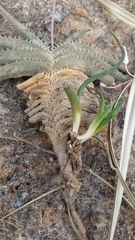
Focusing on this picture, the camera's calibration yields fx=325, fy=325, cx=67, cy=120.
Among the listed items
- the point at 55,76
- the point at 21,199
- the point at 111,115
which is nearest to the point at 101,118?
the point at 111,115

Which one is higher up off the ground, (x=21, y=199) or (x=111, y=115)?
(x=111, y=115)

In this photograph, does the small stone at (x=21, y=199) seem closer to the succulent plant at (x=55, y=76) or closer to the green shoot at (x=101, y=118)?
the succulent plant at (x=55, y=76)

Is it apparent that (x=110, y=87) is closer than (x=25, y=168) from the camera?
No

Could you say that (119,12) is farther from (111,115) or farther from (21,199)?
(21,199)

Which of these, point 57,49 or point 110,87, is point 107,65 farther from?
point 57,49

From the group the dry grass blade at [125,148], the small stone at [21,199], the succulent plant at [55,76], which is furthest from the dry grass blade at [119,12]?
the small stone at [21,199]

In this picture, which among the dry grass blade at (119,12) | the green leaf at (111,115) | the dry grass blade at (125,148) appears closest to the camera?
the green leaf at (111,115)

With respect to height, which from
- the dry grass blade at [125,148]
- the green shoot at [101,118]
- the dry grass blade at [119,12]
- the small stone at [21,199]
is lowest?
the small stone at [21,199]

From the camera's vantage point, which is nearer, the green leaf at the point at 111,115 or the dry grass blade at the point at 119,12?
the green leaf at the point at 111,115

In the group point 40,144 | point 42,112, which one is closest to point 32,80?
point 42,112
